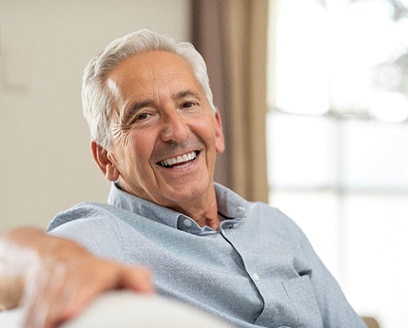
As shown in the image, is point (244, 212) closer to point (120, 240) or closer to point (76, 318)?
point (120, 240)

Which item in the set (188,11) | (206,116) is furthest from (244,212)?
(188,11)

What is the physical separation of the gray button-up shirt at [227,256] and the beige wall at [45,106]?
2.04 meters

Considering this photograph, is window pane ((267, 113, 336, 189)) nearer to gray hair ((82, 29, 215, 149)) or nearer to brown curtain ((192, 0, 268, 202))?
brown curtain ((192, 0, 268, 202))

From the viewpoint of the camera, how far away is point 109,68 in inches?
84.7

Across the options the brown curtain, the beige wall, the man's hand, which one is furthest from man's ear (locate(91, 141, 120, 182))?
the brown curtain

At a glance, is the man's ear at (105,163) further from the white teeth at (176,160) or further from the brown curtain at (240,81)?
the brown curtain at (240,81)

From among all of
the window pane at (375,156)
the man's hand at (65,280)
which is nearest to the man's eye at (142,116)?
the man's hand at (65,280)

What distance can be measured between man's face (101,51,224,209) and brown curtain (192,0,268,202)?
7.93 ft

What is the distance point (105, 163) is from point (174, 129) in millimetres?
268

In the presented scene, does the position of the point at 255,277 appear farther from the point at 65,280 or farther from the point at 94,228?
the point at 65,280

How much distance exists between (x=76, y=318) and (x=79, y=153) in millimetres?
3606

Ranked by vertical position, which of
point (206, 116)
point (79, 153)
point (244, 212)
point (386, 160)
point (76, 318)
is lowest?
point (386, 160)

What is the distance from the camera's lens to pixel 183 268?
190 centimetres

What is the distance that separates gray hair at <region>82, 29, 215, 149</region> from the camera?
2145mm
